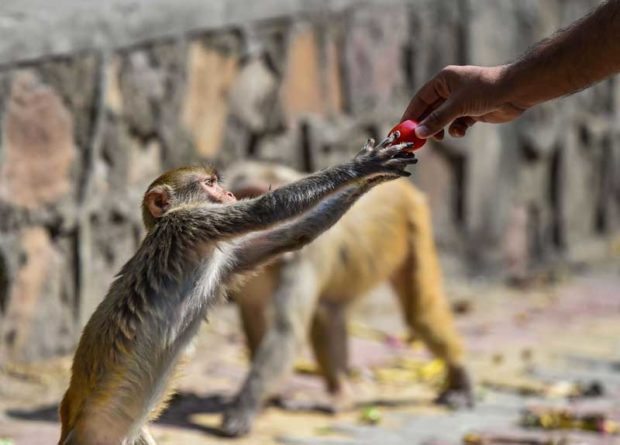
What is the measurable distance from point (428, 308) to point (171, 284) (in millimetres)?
3382

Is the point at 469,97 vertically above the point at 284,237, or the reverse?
the point at 469,97

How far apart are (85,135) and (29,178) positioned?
1.51 feet

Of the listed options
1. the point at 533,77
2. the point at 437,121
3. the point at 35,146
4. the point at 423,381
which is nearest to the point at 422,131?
the point at 437,121

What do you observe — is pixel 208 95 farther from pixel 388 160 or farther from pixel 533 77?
pixel 533 77

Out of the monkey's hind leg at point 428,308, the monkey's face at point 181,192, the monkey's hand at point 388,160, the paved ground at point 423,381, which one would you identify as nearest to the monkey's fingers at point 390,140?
the monkey's hand at point 388,160

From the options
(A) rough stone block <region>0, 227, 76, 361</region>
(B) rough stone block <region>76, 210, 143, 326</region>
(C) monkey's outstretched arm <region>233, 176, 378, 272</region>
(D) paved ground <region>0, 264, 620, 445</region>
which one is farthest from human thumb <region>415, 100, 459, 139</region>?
(B) rough stone block <region>76, 210, 143, 326</region>

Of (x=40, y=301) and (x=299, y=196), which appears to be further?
(x=40, y=301)

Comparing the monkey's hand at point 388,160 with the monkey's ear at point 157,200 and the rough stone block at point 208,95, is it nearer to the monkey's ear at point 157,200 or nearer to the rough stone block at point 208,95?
the monkey's ear at point 157,200

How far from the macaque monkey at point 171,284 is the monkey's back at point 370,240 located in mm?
2645

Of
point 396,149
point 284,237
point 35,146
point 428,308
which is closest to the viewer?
point 396,149

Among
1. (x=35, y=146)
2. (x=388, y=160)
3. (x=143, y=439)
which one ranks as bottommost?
(x=143, y=439)

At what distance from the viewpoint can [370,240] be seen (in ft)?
25.6

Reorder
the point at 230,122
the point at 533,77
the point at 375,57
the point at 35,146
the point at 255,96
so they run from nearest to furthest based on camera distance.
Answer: the point at 533,77 → the point at 35,146 → the point at 230,122 → the point at 255,96 → the point at 375,57

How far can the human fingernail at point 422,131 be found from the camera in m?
4.53
